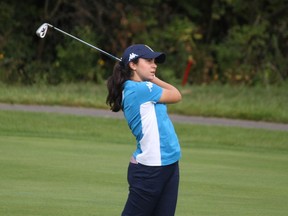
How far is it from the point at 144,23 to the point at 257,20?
3692mm

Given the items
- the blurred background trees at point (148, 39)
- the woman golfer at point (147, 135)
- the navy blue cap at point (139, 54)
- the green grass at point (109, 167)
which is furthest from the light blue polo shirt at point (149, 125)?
the blurred background trees at point (148, 39)

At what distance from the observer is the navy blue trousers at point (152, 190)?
7.04 meters

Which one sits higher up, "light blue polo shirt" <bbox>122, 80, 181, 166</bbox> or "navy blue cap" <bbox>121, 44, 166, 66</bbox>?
"navy blue cap" <bbox>121, 44, 166, 66</bbox>

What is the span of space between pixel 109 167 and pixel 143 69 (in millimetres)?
5368

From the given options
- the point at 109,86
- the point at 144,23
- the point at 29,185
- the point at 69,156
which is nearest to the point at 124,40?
the point at 144,23

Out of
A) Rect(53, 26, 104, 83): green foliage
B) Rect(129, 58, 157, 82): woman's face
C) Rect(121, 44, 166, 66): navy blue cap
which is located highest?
Rect(121, 44, 166, 66): navy blue cap

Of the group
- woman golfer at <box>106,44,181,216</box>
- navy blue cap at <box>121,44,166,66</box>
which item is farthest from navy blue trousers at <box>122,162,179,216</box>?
navy blue cap at <box>121,44,166,66</box>

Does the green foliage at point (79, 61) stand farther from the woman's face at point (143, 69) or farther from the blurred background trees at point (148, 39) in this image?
the woman's face at point (143, 69)

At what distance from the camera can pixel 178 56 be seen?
2947cm

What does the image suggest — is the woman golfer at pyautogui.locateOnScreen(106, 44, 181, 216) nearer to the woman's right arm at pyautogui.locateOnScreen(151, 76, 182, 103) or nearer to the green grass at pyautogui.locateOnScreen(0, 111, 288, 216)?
the woman's right arm at pyautogui.locateOnScreen(151, 76, 182, 103)

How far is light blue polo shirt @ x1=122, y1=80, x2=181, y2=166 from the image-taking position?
704 cm

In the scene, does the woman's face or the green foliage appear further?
the green foliage

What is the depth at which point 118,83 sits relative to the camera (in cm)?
714

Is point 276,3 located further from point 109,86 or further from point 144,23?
point 109,86
